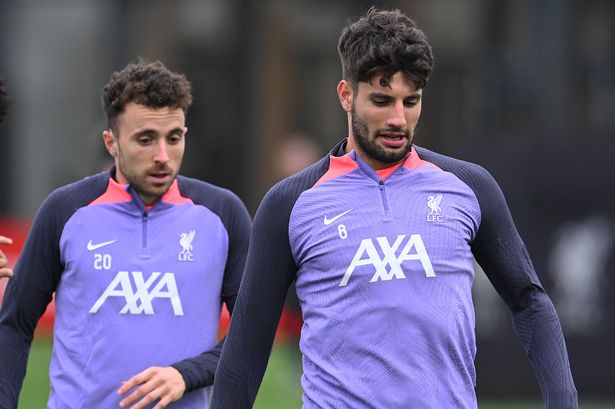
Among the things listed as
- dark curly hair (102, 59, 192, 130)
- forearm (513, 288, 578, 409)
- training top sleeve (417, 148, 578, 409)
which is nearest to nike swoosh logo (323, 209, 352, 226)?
training top sleeve (417, 148, 578, 409)

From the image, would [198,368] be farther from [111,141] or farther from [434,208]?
[434,208]

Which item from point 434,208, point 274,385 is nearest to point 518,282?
point 434,208

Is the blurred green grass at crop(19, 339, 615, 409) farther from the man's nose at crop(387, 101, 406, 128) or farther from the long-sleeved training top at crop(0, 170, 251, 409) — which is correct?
the man's nose at crop(387, 101, 406, 128)

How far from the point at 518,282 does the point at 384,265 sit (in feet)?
1.67

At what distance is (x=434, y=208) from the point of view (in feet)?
14.7

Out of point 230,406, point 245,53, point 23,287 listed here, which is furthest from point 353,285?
point 245,53

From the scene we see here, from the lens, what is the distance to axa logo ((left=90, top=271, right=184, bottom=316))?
205 inches

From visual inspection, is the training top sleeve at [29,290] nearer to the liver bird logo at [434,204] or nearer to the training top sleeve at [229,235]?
the training top sleeve at [229,235]

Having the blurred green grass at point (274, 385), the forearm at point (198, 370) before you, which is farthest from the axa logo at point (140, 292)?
the blurred green grass at point (274, 385)

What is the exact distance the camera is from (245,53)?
2116 cm

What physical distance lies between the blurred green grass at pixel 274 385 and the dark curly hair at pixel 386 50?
22.1 feet

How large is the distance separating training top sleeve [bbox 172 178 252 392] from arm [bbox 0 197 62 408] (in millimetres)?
588

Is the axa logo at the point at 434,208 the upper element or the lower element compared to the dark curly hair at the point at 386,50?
lower

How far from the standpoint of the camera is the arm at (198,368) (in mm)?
5062
